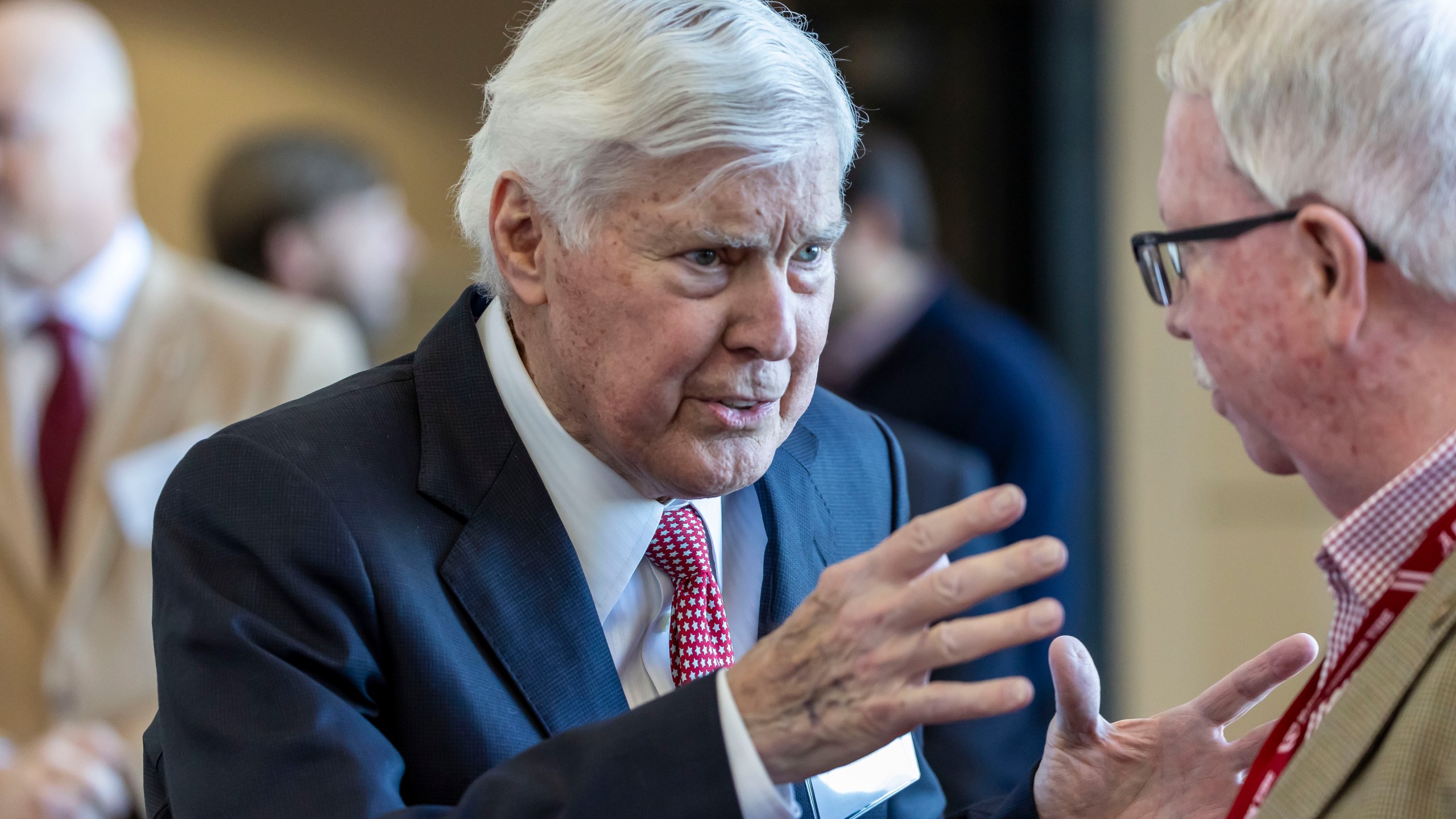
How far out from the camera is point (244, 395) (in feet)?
9.10

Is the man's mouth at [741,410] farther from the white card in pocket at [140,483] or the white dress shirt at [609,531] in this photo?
the white card in pocket at [140,483]

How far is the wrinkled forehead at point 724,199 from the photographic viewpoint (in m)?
1.45

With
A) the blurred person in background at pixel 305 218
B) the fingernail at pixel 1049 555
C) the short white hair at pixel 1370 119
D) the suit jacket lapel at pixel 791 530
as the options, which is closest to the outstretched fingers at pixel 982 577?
the fingernail at pixel 1049 555

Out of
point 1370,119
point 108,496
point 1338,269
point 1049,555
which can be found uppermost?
point 1370,119

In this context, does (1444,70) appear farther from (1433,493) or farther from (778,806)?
(778,806)

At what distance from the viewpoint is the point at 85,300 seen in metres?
2.87

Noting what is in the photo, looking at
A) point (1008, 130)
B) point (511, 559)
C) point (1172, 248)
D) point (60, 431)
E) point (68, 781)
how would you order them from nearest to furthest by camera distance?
point (1172, 248)
point (511, 559)
point (68, 781)
point (60, 431)
point (1008, 130)

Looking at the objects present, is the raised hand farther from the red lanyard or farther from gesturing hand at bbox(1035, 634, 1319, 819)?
the red lanyard

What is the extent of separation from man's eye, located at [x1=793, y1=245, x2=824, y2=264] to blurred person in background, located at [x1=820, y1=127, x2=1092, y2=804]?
1671 mm

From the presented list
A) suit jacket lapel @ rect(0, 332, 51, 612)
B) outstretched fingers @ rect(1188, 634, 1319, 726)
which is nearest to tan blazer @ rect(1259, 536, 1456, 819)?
outstretched fingers @ rect(1188, 634, 1319, 726)

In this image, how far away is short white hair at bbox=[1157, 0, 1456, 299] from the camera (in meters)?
1.25

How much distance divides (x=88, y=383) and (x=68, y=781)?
0.81m

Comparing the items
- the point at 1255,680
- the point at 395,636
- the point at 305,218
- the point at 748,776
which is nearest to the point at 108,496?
the point at 305,218

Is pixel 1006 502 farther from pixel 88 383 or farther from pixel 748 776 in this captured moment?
pixel 88 383
